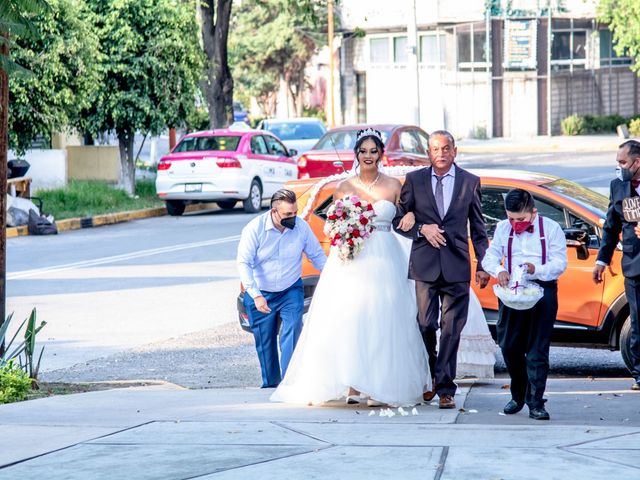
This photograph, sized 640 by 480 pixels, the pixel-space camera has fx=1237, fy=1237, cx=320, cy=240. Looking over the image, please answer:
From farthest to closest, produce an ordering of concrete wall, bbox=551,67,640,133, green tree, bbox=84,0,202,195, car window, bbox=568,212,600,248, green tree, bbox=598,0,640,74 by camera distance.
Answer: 1. concrete wall, bbox=551,67,640,133
2. green tree, bbox=598,0,640,74
3. green tree, bbox=84,0,202,195
4. car window, bbox=568,212,600,248

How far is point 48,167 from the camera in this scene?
94.0ft

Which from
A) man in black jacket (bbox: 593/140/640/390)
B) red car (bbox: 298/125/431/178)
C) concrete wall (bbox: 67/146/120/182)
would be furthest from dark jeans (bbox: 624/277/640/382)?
concrete wall (bbox: 67/146/120/182)

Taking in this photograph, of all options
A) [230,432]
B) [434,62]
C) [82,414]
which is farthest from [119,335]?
[434,62]

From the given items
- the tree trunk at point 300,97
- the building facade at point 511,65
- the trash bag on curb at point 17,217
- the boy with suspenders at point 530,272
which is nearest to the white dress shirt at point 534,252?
the boy with suspenders at point 530,272

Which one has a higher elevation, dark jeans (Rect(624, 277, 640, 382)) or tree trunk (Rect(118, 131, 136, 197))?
tree trunk (Rect(118, 131, 136, 197))

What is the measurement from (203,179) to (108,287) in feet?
30.6

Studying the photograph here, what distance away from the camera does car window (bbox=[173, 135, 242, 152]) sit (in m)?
24.9

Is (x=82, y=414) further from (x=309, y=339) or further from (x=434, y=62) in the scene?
(x=434, y=62)

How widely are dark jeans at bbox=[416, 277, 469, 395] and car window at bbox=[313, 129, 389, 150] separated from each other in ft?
49.5

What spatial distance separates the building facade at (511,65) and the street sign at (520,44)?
0.04 meters

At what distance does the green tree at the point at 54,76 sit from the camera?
22812mm

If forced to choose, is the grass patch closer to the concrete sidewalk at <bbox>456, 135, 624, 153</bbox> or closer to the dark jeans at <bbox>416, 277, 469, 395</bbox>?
the dark jeans at <bbox>416, 277, 469, 395</bbox>

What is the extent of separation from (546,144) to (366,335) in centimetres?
3676

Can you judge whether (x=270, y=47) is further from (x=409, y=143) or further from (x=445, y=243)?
(x=445, y=243)
